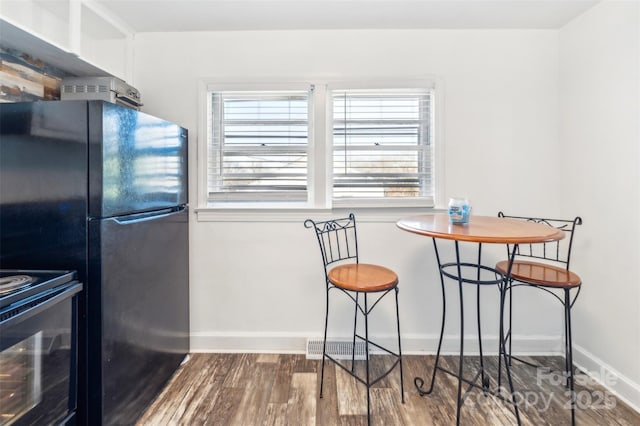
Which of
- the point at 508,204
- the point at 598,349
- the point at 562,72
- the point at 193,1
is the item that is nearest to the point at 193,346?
the point at 193,1

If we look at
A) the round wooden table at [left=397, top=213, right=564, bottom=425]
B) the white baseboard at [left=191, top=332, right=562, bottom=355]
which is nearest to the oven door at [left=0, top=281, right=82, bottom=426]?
the white baseboard at [left=191, top=332, right=562, bottom=355]

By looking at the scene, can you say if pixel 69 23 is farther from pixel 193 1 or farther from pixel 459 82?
pixel 459 82

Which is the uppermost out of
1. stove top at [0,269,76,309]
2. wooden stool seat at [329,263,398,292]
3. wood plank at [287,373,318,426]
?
stove top at [0,269,76,309]

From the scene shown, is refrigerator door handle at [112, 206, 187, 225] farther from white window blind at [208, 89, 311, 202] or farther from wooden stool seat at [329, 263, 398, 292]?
wooden stool seat at [329, 263, 398, 292]

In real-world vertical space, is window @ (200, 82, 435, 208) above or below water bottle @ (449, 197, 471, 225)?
above

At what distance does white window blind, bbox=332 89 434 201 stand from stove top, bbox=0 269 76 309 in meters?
1.63

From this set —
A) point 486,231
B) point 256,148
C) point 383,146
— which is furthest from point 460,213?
point 256,148

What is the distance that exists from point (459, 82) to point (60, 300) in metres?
2.70

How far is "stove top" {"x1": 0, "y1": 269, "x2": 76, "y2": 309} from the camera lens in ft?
3.21

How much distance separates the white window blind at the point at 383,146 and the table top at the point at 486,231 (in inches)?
23.0

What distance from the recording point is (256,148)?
2199 mm

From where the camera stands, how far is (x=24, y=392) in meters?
1.04

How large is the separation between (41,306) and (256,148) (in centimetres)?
155

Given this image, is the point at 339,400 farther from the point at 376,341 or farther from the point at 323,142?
the point at 323,142
